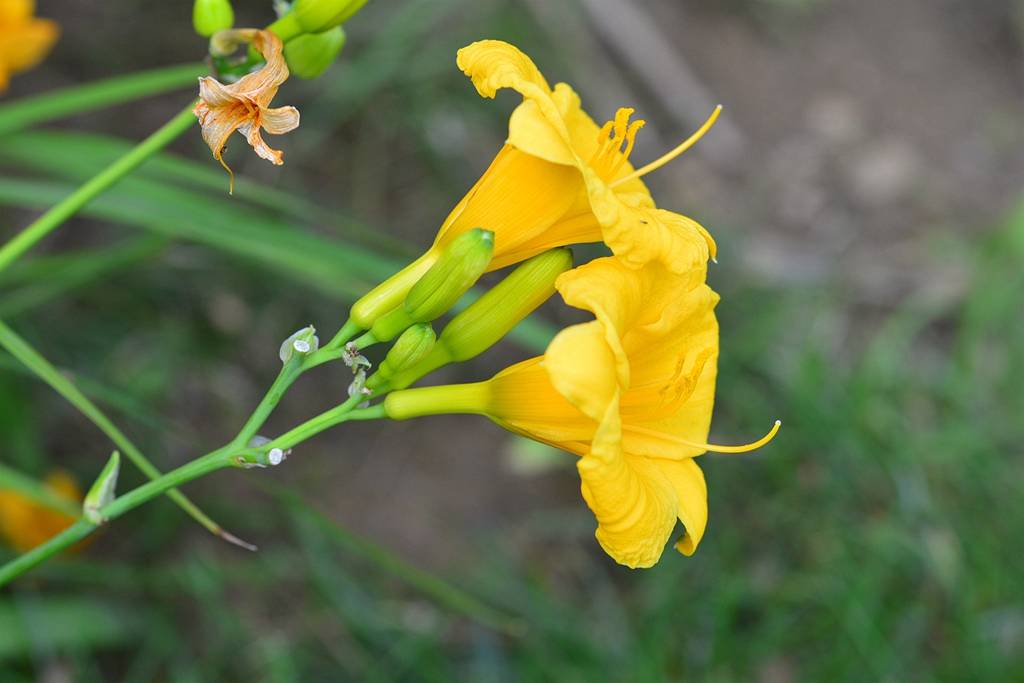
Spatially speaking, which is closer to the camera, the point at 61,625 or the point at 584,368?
the point at 584,368

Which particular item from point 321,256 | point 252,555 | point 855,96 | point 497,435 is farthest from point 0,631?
point 855,96

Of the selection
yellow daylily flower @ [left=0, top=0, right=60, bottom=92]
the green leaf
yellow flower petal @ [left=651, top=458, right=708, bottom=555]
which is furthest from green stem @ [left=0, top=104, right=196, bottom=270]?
the green leaf

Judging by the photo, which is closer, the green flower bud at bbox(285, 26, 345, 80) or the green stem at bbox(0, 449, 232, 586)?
the green stem at bbox(0, 449, 232, 586)

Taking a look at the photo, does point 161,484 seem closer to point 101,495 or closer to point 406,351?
point 101,495

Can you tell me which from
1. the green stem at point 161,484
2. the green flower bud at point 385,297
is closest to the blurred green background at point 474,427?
the green flower bud at point 385,297

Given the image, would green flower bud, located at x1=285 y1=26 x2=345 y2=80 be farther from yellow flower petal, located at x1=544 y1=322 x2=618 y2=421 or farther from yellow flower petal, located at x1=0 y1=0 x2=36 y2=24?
yellow flower petal, located at x1=0 y1=0 x2=36 y2=24

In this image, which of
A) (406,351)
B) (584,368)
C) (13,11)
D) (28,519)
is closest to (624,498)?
(584,368)
